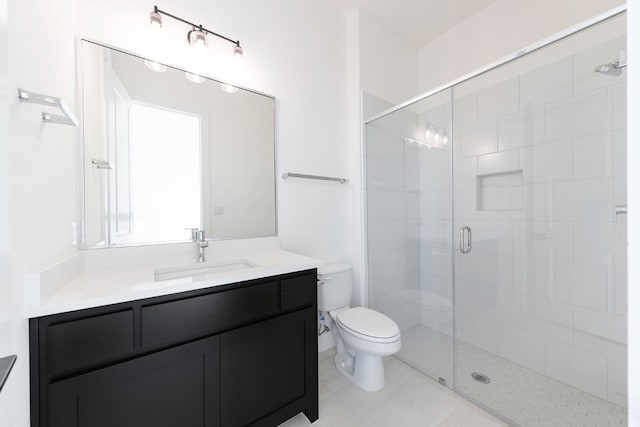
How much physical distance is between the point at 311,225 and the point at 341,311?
2.25 feet

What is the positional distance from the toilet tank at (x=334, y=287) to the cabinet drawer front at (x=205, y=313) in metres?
0.67

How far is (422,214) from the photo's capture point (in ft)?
7.49

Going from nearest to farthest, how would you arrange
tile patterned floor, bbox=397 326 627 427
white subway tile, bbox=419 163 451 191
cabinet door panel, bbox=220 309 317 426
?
cabinet door panel, bbox=220 309 317 426
tile patterned floor, bbox=397 326 627 427
white subway tile, bbox=419 163 451 191

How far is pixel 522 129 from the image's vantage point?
179cm

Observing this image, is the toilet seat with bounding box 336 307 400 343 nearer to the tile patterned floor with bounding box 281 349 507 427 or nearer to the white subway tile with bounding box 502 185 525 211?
the tile patterned floor with bounding box 281 349 507 427

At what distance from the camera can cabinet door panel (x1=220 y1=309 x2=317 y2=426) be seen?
1.12 m

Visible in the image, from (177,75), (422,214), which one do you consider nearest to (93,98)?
(177,75)

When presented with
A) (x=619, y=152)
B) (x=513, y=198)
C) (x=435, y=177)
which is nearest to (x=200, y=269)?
(x=435, y=177)

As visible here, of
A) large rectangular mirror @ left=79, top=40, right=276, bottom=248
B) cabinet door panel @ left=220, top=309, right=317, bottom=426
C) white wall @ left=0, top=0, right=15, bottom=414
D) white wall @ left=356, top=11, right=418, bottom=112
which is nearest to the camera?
white wall @ left=0, top=0, right=15, bottom=414

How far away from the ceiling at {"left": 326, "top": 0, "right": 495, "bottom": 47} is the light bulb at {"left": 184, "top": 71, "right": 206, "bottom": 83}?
Answer: 134cm

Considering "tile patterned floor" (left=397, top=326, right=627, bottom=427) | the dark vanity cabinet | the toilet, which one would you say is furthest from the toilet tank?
"tile patterned floor" (left=397, top=326, right=627, bottom=427)

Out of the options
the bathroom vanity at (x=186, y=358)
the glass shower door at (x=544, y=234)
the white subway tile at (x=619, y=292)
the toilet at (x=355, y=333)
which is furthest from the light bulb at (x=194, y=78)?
the white subway tile at (x=619, y=292)

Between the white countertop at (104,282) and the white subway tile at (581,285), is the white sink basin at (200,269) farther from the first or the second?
the white subway tile at (581,285)

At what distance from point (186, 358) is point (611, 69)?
2.48 m
